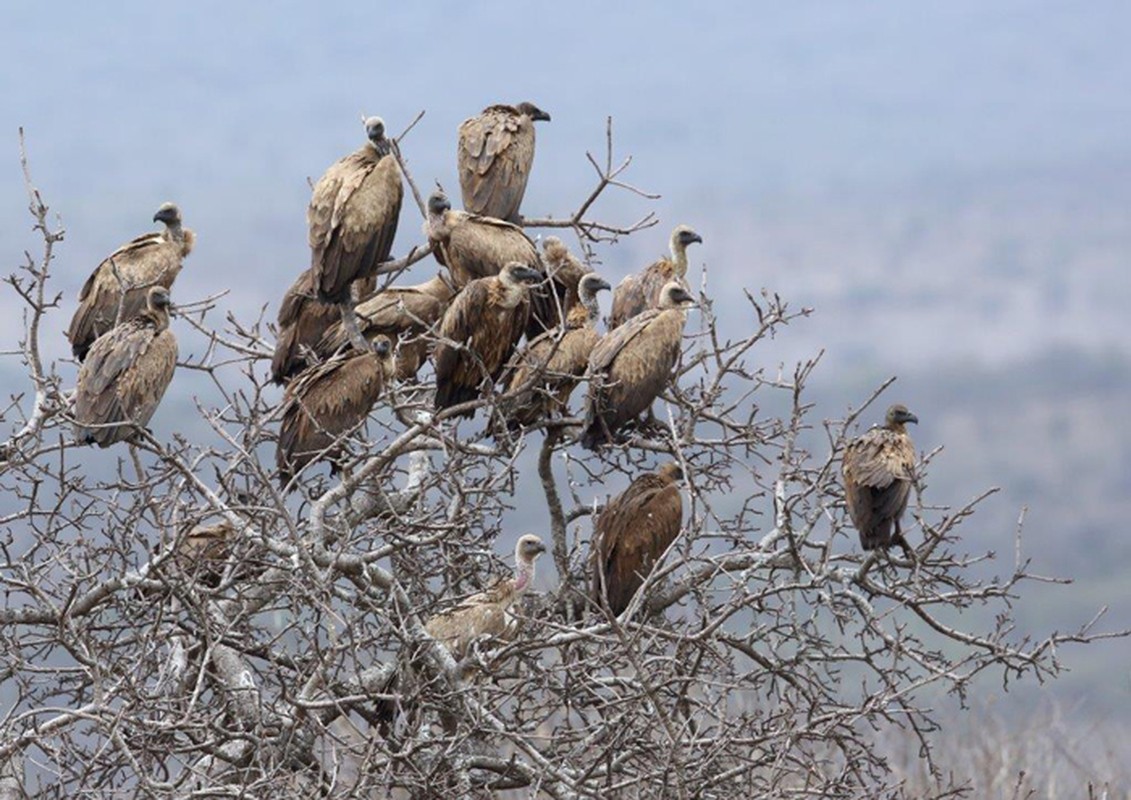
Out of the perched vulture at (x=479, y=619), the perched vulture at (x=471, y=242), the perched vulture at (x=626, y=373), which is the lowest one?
the perched vulture at (x=479, y=619)

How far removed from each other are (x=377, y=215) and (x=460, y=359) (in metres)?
1.17

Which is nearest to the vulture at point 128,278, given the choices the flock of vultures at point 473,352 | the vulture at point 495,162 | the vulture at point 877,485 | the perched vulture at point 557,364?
the flock of vultures at point 473,352

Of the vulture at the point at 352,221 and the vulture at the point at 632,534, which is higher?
the vulture at the point at 352,221

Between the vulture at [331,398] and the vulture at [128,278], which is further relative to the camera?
the vulture at [128,278]

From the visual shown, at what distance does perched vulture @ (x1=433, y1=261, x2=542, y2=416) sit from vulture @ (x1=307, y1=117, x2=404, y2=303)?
2.56ft

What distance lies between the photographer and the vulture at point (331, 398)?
1041 centimetres

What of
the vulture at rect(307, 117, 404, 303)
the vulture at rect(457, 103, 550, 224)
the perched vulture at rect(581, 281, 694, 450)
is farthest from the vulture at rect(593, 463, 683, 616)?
the vulture at rect(457, 103, 550, 224)

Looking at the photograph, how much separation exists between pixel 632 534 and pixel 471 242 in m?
1.89

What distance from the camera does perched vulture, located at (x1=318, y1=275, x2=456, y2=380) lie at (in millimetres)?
11430

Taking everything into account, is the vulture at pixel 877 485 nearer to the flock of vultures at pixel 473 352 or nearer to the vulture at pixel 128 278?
the flock of vultures at pixel 473 352

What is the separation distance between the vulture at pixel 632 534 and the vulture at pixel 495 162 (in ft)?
7.17

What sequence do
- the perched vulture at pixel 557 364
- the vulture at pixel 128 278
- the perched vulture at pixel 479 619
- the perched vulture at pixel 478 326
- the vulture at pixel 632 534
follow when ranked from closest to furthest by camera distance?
1. the perched vulture at pixel 479 619
2. the perched vulture at pixel 557 364
3. the perched vulture at pixel 478 326
4. the vulture at pixel 632 534
5. the vulture at pixel 128 278

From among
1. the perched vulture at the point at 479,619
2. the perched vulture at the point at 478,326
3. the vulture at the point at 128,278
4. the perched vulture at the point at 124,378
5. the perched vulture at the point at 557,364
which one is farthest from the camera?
the vulture at the point at 128,278

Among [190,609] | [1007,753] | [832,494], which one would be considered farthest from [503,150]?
[1007,753]
